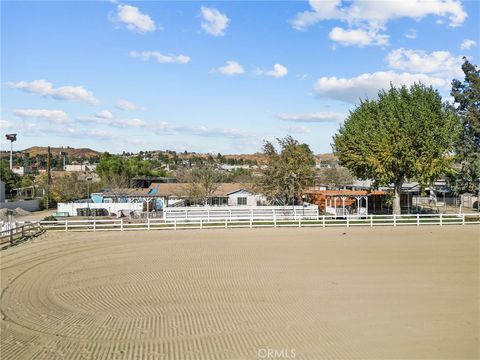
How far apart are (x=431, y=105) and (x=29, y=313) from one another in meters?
30.5

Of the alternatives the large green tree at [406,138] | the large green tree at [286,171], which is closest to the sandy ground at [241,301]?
the large green tree at [406,138]

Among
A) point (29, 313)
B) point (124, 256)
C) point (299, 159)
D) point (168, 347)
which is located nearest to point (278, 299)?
point (168, 347)

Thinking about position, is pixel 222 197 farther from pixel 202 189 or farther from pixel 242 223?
pixel 242 223

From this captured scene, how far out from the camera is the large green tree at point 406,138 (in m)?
31.5

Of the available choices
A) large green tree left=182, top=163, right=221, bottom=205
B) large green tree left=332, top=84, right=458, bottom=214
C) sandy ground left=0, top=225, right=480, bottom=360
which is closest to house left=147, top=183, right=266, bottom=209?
large green tree left=182, top=163, right=221, bottom=205

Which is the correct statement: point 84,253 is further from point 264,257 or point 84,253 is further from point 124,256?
point 264,257

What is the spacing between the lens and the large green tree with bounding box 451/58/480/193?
43594 millimetres

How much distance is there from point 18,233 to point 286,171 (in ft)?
71.9

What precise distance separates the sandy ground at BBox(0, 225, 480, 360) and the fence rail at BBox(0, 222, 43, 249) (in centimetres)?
113

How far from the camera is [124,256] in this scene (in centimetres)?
1838

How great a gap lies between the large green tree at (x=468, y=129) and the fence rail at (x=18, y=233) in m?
38.2

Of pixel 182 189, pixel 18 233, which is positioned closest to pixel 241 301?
pixel 18 233

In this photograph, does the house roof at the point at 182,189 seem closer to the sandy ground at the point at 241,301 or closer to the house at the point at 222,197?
the house at the point at 222,197

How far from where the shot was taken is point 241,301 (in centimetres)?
1134
